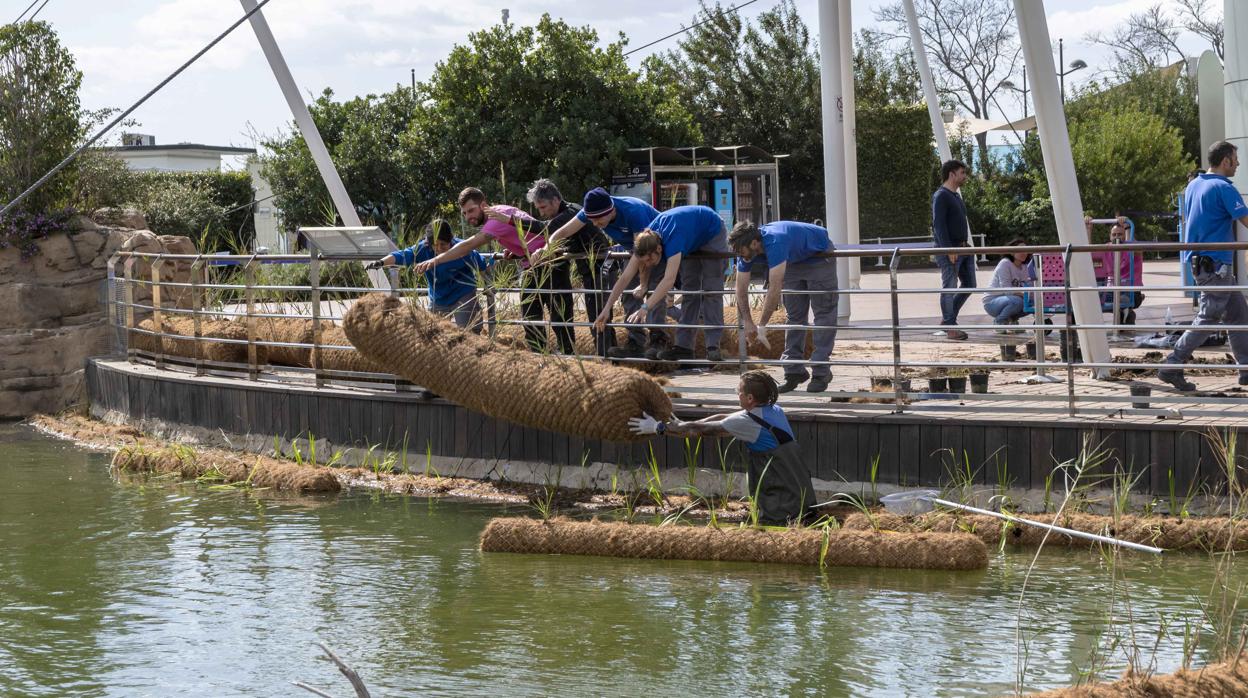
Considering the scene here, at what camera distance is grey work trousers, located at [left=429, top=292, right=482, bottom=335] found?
11.1m

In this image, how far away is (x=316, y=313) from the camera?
12.3 metres

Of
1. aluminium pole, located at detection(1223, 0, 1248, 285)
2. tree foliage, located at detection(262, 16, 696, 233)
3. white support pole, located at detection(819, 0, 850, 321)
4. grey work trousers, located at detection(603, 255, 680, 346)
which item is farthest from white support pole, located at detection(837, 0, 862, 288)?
tree foliage, located at detection(262, 16, 696, 233)

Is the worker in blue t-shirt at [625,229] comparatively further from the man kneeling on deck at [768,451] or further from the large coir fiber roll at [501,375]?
the man kneeling on deck at [768,451]

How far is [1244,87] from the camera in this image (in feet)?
42.5

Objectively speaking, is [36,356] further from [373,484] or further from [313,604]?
[313,604]

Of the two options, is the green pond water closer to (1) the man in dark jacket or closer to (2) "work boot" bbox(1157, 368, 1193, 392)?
(2) "work boot" bbox(1157, 368, 1193, 392)

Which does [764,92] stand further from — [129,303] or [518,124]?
[129,303]

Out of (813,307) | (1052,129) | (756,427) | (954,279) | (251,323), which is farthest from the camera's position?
(954,279)

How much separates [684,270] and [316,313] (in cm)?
325

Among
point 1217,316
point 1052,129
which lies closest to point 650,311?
point 1052,129

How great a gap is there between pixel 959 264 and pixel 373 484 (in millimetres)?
6191

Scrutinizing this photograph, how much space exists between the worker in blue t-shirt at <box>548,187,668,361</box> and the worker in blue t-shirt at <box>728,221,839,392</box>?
1.04 metres

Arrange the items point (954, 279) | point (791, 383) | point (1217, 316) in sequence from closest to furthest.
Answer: point (1217, 316)
point (791, 383)
point (954, 279)

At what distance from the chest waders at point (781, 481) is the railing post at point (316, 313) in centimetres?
490
